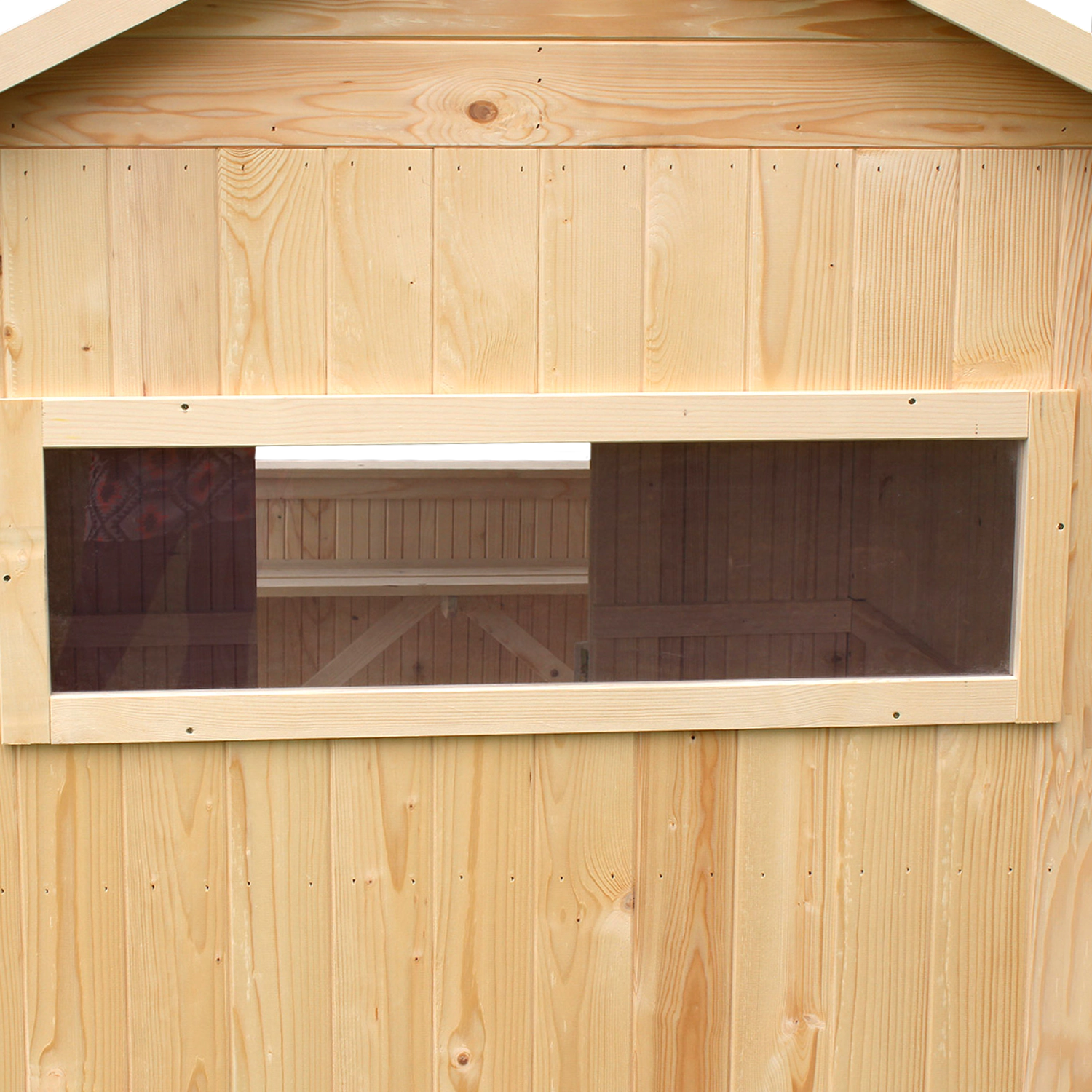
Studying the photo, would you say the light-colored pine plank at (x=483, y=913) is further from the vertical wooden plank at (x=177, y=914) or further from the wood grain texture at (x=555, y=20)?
the wood grain texture at (x=555, y=20)

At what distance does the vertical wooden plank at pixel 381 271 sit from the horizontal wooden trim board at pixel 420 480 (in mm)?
113

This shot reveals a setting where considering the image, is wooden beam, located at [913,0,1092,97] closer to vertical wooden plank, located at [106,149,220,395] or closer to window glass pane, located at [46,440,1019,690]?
window glass pane, located at [46,440,1019,690]

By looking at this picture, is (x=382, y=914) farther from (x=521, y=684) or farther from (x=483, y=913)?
(x=521, y=684)

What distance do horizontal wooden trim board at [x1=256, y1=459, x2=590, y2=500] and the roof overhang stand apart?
0.59m

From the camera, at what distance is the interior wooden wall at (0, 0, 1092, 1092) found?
1.67 m

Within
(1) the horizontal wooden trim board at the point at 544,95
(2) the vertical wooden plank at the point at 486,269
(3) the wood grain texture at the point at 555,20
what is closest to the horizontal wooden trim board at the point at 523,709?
(2) the vertical wooden plank at the point at 486,269

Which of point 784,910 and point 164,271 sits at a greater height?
point 164,271

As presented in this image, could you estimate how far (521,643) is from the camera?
5.71 feet

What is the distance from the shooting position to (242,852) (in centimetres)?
177

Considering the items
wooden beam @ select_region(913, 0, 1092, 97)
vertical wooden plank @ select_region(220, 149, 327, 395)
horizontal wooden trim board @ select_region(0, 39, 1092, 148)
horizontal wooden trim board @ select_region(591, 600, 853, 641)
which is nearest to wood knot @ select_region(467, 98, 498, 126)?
horizontal wooden trim board @ select_region(0, 39, 1092, 148)

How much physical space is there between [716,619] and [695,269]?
1.65 feet

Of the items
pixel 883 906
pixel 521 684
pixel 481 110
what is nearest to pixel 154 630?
pixel 521 684

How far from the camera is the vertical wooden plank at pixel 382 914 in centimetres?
176

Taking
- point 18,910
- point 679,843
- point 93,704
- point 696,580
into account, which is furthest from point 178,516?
point 679,843
